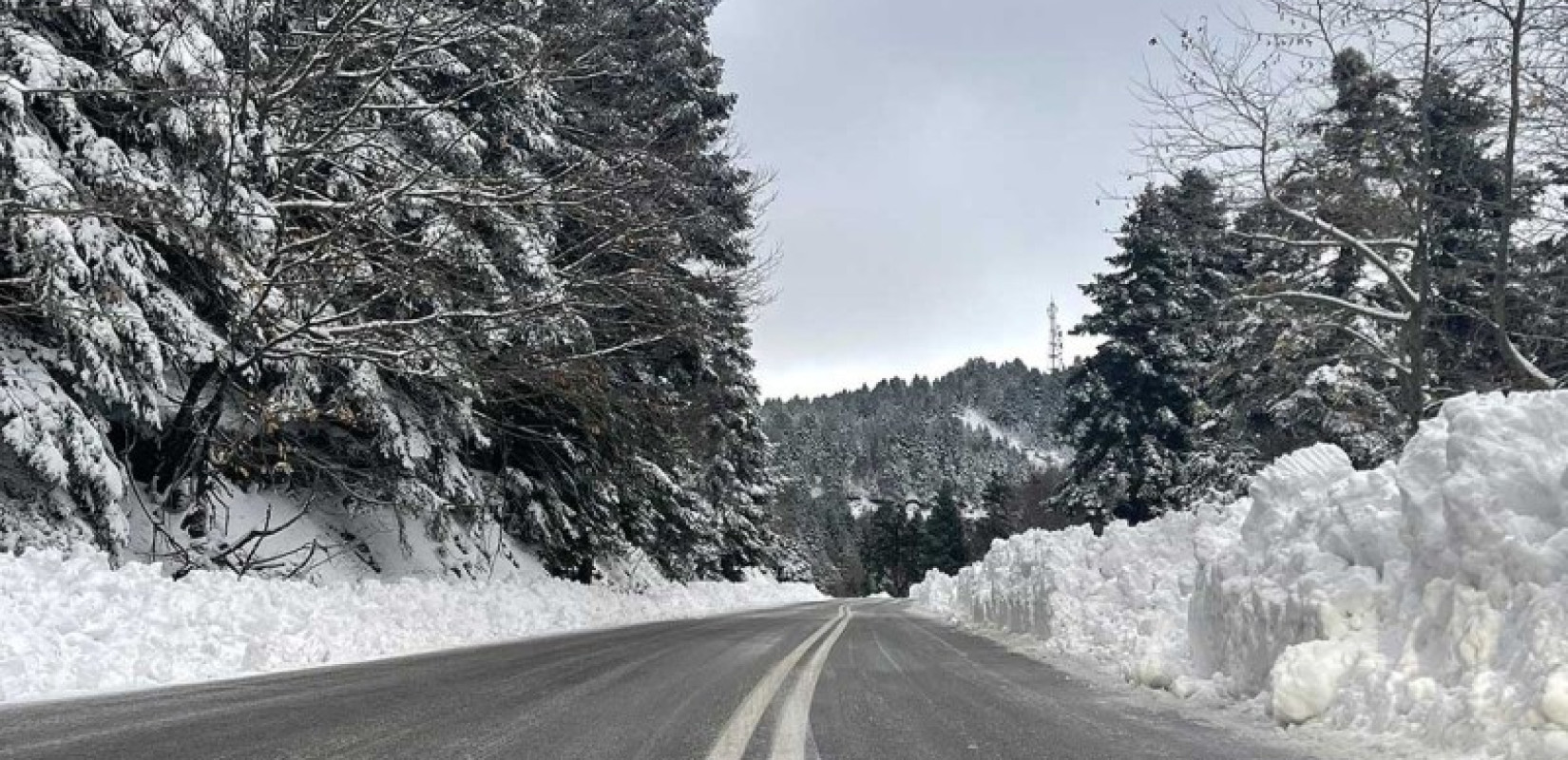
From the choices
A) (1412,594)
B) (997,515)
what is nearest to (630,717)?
(1412,594)

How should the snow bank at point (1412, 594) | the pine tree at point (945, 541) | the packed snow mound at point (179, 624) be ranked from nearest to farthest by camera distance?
the snow bank at point (1412, 594) < the packed snow mound at point (179, 624) < the pine tree at point (945, 541)

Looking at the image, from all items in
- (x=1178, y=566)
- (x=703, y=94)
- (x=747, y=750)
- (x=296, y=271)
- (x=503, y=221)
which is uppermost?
(x=703, y=94)

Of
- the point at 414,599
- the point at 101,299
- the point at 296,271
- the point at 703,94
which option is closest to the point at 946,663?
the point at 414,599

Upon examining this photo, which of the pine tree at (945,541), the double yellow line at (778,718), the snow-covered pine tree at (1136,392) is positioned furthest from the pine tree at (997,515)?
the double yellow line at (778,718)

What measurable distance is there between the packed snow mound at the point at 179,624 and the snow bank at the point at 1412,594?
689 cm

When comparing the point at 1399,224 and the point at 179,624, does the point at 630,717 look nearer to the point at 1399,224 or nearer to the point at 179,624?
the point at 179,624

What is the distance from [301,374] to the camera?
1228 cm

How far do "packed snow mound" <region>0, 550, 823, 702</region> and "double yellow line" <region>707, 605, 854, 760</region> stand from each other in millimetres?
4336

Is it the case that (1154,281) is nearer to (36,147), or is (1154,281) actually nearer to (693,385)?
(693,385)

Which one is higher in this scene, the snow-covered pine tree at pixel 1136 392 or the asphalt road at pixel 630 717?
the snow-covered pine tree at pixel 1136 392

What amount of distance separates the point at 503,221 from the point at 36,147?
253 inches

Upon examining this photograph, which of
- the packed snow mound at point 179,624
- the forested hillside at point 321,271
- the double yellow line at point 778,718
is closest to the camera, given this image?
the double yellow line at point 778,718

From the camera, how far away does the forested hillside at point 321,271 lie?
9.07 metres

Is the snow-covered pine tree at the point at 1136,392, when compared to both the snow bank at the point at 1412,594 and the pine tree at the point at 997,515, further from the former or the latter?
the pine tree at the point at 997,515
